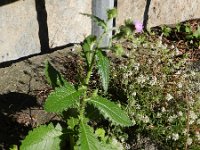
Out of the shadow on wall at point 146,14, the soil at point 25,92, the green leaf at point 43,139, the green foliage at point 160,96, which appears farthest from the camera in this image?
the shadow on wall at point 146,14

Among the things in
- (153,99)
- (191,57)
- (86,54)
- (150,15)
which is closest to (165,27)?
(150,15)

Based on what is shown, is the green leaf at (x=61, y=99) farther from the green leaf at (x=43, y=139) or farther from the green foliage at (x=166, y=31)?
the green foliage at (x=166, y=31)

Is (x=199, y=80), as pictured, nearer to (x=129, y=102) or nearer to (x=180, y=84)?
(x=180, y=84)

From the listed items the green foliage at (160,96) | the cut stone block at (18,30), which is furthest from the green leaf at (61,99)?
the cut stone block at (18,30)

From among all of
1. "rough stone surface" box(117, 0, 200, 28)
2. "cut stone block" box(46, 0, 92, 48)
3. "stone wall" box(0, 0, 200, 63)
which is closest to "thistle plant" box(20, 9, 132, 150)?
"stone wall" box(0, 0, 200, 63)

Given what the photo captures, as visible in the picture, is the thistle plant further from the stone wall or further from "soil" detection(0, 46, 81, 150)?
the stone wall

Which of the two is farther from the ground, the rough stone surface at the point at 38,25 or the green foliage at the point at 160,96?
the rough stone surface at the point at 38,25
